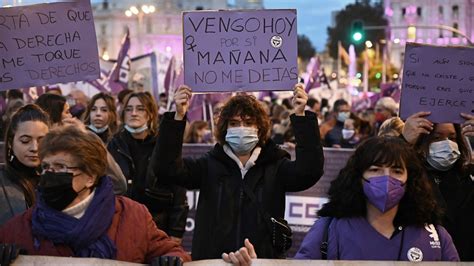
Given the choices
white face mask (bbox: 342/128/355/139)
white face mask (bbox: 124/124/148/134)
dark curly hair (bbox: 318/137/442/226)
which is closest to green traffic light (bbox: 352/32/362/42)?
white face mask (bbox: 342/128/355/139)

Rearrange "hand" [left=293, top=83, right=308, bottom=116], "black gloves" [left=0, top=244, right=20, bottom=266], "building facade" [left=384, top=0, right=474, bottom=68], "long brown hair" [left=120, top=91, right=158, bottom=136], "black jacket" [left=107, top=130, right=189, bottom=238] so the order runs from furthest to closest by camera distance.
→ "building facade" [left=384, top=0, right=474, bottom=68] < "long brown hair" [left=120, top=91, right=158, bottom=136] < "black jacket" [left=107, top=130, right=189, bottom=238] < "hand" [left=293, top=83, right=308, bottom=116] < "black gloves" [left=0, top=244, right=20, bottom=266]

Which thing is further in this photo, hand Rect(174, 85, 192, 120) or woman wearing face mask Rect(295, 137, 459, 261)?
hand Rect(174, 85, 192, 120)

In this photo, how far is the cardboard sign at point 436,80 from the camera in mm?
6129

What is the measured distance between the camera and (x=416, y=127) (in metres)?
6.03

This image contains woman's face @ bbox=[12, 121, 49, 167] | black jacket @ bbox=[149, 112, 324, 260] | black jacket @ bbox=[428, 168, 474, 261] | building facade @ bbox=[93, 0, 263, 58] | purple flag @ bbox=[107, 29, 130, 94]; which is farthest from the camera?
building facade @ bbox=[93, 0, 263, 58]

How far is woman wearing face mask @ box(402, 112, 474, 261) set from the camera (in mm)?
5805

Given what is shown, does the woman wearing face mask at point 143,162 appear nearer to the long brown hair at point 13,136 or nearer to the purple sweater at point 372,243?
the long brown hair at point 13,136

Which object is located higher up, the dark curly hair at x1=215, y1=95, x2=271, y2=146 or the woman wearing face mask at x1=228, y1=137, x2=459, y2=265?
the dark curly hair at x1=215, y1=95, x2=271, y2=146

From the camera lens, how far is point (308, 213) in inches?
382

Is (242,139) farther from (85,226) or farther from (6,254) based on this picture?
(6,254)

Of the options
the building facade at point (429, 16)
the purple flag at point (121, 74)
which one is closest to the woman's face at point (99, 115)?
the purple flag at point (121, 74)

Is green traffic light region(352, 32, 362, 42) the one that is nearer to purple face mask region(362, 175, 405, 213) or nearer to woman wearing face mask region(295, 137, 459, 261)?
woman wearing face mask region(295, 137, 459, 261)

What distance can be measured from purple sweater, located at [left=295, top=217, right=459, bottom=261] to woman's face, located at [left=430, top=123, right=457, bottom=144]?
1.59 metres

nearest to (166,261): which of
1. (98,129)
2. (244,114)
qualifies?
(244,114)
